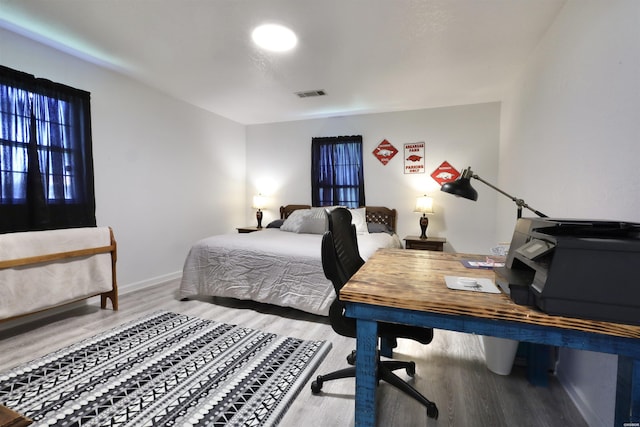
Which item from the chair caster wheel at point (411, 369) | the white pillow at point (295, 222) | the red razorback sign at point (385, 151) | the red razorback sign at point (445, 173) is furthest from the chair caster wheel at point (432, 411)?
the red razorback sign at point (385, 151)

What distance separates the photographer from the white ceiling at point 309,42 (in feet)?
6.50

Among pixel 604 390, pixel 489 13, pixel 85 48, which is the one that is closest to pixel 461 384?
pixel 604 390

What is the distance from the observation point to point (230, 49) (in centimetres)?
252

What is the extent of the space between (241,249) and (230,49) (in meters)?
1.87

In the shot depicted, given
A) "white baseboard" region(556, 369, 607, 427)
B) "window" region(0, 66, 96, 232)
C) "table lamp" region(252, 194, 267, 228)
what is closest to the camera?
"white baseboard" region(556, 369, 607, 427)

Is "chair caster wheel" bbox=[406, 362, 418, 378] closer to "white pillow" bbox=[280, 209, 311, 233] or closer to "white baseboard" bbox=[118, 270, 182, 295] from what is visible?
"white pillow" bbox=[280, 209, 311, 233]

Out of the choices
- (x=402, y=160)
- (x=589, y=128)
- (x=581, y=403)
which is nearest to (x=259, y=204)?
(x=402, y=160)

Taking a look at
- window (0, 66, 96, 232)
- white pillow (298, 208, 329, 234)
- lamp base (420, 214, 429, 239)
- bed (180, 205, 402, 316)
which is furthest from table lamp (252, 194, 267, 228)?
lamp base (420, 214, 429, 239)

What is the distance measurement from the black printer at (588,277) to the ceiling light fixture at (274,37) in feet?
7.39

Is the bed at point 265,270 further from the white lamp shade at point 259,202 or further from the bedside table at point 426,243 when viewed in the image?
the white lamp shade at point 259,202

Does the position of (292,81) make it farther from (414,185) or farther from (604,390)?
(604,390)

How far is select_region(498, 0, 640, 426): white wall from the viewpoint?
1246mm

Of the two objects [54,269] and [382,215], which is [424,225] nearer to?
[382,215]

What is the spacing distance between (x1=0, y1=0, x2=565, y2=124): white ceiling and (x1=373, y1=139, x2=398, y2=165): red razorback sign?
2.51ft
